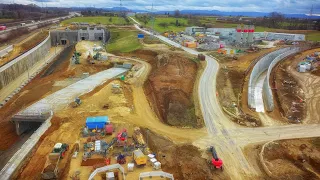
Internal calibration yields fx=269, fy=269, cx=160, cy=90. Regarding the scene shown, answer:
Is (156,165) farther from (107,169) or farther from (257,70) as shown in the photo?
(257,70)

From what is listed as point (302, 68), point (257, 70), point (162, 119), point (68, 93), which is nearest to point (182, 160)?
point (162, 119)

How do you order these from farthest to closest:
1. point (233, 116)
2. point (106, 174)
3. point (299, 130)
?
1. point (233, 116)
2. point (299, 130)
3. point (106, 174)

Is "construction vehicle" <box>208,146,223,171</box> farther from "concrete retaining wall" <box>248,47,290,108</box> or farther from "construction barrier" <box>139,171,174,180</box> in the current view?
"concrete retaining wall" <box>248,47,290,108</box>

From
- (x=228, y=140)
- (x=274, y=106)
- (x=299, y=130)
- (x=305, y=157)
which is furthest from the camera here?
(x=274, y=106)

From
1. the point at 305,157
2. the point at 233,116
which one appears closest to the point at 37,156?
the point at 233,116

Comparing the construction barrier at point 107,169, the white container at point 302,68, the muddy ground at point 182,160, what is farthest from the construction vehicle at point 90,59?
the white container at point 302,68

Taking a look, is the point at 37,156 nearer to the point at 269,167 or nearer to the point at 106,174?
the point at 106,174
